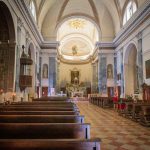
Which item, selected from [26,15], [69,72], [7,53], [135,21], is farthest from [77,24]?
[7,53]

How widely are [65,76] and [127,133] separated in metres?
28.9

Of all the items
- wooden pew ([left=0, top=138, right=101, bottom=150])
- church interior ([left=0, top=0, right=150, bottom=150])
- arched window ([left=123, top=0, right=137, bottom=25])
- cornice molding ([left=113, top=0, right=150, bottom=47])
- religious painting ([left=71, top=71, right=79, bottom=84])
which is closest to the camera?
wooden pew ([left=0, top=138, right=101, bottom=150])

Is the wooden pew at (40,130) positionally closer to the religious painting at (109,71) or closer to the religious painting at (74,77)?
the religious painting at (109,71)

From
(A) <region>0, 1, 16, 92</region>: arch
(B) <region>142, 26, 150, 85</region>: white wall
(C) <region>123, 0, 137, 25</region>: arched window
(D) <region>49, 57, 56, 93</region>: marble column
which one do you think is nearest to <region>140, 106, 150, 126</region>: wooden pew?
(B) <region>142, 26, 150, 85</region>: white wall

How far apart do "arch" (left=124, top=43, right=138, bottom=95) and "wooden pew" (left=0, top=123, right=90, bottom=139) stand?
17.8m

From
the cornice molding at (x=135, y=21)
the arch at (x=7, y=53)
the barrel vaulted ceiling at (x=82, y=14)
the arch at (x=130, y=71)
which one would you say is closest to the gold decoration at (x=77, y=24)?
the barrel vaulted ceiling at (x=82, y=14)

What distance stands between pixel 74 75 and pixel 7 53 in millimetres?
23123

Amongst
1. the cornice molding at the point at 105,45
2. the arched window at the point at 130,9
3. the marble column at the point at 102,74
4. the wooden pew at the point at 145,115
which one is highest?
the arched window at the point at 130,9

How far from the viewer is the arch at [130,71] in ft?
65.2

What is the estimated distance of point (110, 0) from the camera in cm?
2069

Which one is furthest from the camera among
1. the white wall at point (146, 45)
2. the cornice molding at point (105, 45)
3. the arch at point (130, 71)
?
the cornice molding at point (105, 45)

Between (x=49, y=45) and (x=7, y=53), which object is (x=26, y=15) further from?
(x=49, y=45)

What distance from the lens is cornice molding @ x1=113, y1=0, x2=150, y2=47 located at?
13.7m

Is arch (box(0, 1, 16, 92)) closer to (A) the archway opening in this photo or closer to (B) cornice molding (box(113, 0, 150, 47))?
(B) cornice molding (box(113, 0, 150, 47))
